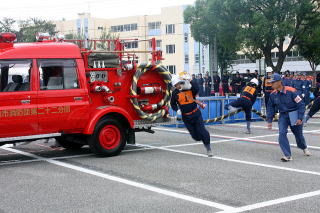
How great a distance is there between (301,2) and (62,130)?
2462 cm

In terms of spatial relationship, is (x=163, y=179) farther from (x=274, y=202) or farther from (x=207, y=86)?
(x=207, y=86)

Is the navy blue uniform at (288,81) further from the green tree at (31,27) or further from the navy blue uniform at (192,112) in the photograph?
the green tree at (31,27)

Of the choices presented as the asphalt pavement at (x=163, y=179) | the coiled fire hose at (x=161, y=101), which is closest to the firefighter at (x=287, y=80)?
the asphalt pavement at (x=163, y=179)

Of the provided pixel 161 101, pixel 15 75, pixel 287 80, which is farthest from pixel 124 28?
pixel 15 75

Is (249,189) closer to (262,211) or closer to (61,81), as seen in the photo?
(262,211)

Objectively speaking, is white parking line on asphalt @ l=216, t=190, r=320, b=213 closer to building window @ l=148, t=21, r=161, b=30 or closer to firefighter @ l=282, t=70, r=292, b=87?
firefighter @ l=282, t=70, r=292, b=87

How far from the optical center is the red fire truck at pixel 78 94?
9.45m

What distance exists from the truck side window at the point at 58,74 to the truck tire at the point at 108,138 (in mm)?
1023

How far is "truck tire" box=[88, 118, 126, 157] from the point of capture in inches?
403

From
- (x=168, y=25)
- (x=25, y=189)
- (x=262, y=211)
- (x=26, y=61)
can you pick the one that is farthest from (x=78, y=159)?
(x=168, y=25)

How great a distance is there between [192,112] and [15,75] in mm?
3710

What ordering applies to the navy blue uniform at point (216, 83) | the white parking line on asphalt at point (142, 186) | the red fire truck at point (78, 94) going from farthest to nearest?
the navy blue uniform at point (216, 83)
the red fire truck at point (78, 94)
the white parking line on asphalt at point (142, 186)

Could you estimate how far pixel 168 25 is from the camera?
71.4 m

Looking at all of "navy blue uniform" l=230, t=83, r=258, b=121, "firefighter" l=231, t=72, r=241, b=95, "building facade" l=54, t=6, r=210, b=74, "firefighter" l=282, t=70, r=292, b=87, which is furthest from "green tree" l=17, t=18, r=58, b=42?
"navy blue uniform" l=230, t=83, r=258, b=121
